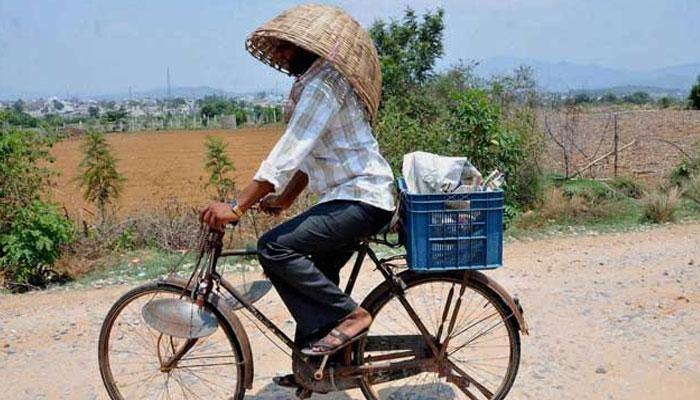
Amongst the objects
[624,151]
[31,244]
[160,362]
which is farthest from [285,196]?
[624,151]

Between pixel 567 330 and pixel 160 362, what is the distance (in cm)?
285

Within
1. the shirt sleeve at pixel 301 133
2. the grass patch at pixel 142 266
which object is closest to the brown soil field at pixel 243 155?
the grass patch at pixel 142 266

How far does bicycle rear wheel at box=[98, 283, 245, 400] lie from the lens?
338cm

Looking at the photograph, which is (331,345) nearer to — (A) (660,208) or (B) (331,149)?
(B) (331,149)

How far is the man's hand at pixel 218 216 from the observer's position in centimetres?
294

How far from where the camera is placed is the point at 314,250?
3.07 metres

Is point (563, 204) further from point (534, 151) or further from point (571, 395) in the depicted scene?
point (571, 395)

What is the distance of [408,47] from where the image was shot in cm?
1622

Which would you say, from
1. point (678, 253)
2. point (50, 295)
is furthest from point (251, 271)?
point (678, 253)

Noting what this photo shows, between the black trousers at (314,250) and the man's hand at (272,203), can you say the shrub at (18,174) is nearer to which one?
the man's hand at (272,203)

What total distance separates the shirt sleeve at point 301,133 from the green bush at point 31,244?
178 inches

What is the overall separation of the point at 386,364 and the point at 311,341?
446 mm

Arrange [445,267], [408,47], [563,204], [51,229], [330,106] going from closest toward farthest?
[330,106], [445,267], [51,229], [563,204], [408,47]

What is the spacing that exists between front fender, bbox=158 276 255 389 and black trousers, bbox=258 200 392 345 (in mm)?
308
